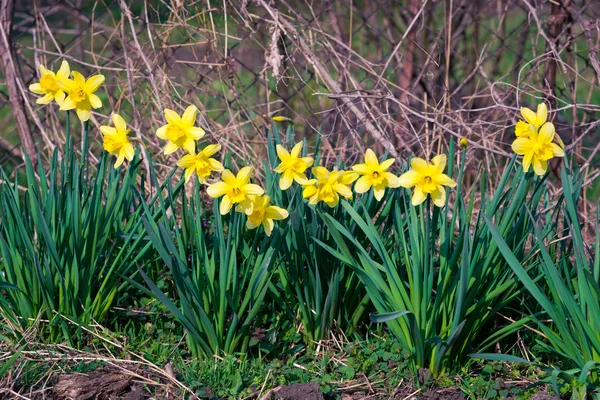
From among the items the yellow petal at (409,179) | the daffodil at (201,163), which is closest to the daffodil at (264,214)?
the daffodil at (201,163)

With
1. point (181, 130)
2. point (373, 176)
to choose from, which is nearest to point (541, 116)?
point (373, 176)

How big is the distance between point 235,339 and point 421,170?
800 mm

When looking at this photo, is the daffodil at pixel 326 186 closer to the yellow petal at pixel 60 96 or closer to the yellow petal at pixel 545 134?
the yellow petal at pixel 545 134

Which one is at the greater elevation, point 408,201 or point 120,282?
Result: point 408,201

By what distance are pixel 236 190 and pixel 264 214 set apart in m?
0.14

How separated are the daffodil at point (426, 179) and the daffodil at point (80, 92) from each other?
1015 mm

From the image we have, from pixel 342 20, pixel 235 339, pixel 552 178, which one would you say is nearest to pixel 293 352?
pixel 235 339

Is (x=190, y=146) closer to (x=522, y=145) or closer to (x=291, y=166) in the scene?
(x=291, y=166)

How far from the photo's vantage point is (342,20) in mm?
5402

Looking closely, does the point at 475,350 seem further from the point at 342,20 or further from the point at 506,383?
the point at 342,20

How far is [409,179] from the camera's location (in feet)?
6.65

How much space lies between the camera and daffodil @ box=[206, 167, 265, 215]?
2.03 metres

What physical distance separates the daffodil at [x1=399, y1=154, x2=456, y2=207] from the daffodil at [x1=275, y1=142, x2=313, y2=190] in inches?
11.7

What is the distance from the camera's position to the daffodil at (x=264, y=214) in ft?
6.84
